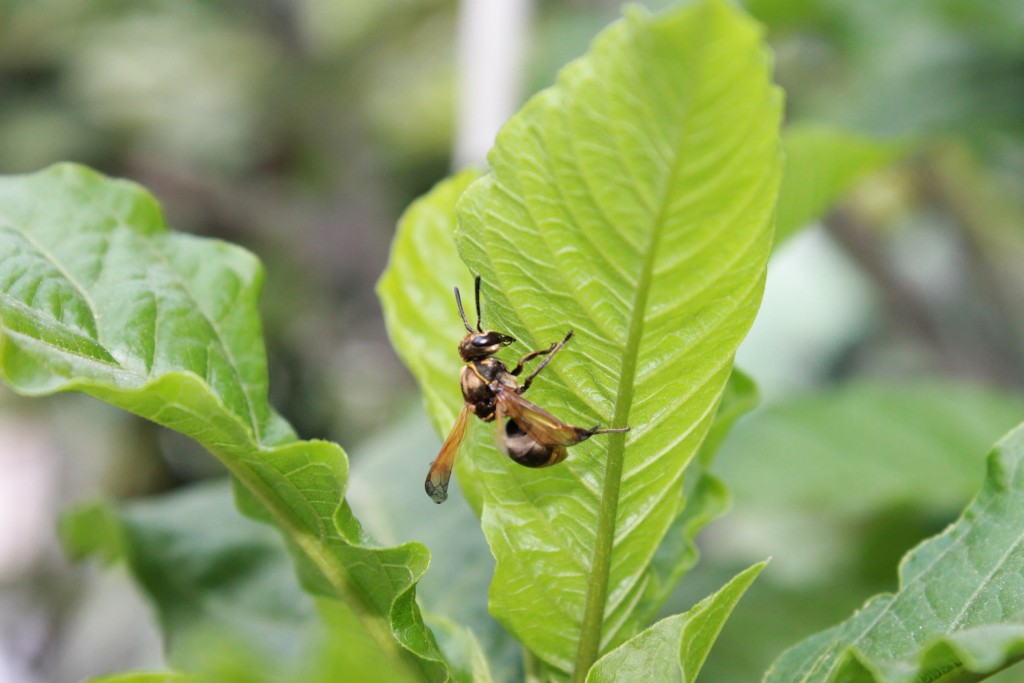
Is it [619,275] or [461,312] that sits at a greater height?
[619,275]

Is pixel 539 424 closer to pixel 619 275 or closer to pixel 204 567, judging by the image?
pixel 619 275

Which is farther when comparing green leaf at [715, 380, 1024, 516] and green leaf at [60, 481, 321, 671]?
green leaf at [715, 380, 1024, 516]

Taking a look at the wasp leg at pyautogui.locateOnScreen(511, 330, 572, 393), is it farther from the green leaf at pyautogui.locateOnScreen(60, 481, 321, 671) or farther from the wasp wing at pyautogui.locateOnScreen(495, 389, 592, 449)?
the green leaf at pyautogui.locateOnScreen(60, 481, 321, 671)

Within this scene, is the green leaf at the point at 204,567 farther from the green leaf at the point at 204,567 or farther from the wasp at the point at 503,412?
the wasp at the point at 503,412

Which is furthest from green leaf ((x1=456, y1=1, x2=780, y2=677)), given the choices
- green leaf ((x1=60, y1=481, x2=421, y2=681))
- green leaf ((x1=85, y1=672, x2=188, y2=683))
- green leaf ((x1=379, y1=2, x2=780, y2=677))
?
green leaf ((x1=60, y1=481, x2=421, y2=681))

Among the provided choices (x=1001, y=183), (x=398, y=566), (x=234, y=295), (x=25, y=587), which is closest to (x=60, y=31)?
(x=25, y=587)

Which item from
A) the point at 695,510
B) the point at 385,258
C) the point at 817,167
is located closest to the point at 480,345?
the point at 695,510

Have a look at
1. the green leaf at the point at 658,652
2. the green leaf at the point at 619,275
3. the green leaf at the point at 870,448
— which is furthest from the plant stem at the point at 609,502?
the green leaf at the point at 870,448
